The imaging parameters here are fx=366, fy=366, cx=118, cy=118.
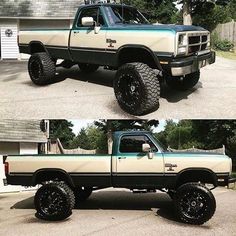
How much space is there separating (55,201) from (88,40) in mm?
4026

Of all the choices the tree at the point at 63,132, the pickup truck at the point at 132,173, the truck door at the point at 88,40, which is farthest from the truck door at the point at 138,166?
the tree at the point at 63,132

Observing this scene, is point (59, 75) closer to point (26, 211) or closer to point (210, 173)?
point (26, 211)

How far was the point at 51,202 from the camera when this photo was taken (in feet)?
25.3

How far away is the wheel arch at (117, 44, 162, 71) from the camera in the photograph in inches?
301

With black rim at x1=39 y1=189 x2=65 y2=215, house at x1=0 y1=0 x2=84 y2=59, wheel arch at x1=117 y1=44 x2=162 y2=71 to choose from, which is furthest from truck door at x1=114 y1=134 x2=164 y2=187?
house at x1=0 y1=0 x2=84 y2=59

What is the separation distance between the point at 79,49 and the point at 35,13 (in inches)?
586

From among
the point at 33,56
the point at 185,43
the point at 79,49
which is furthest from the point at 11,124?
the point at 185,43

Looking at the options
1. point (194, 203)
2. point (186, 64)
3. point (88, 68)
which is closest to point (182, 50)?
point (186, 64)

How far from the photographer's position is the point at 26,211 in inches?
348

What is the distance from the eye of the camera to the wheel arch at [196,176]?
725cm

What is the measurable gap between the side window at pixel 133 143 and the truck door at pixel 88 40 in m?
2.21

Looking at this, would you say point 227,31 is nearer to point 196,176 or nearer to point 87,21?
point 87,21

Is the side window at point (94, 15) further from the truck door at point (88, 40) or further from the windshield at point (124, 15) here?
the windshield at point (124, 15)

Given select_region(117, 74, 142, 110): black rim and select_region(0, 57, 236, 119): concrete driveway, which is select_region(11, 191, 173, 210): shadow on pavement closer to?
select_region(0, 57, 236, 119): concrete driveway
